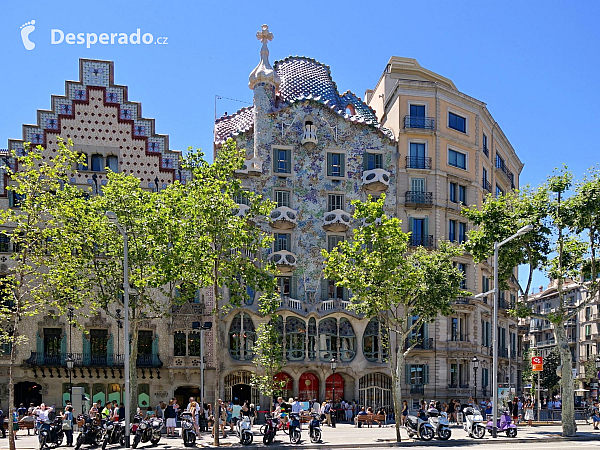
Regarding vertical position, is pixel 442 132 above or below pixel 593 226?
above

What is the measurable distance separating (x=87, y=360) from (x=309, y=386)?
14.5 m

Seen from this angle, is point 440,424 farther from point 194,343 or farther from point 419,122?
point 419,122

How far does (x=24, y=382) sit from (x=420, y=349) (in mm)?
25622

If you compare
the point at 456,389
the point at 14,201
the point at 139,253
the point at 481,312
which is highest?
the point at 14,201

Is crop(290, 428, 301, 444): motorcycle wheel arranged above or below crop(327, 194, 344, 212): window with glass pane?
below

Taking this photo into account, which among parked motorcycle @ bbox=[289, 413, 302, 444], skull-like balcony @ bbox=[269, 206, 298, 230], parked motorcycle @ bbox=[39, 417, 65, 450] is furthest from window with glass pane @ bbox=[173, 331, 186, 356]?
parked motorcycle @ bbox=[289, 413, 302, 444]

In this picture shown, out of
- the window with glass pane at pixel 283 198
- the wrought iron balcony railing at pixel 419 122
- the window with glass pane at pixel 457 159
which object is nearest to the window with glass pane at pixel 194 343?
the window with glass pane at pixel 283 198

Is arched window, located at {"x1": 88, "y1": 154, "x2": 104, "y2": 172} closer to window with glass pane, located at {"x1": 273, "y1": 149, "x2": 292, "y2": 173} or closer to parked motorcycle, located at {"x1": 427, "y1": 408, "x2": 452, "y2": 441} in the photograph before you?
window with glass pane, located at {"x1": 273, "y1": 149, "x2": 292, "y2": 173}

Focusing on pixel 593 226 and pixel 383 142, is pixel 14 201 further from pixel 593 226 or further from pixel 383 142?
pixel 593 226

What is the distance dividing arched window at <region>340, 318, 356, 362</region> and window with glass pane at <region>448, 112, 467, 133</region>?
16.5 metres

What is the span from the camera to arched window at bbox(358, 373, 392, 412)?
46688 millimetres

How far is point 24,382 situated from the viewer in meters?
43.4

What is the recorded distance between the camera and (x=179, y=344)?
4491cm

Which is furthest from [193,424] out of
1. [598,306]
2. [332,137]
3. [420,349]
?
[598,306]
